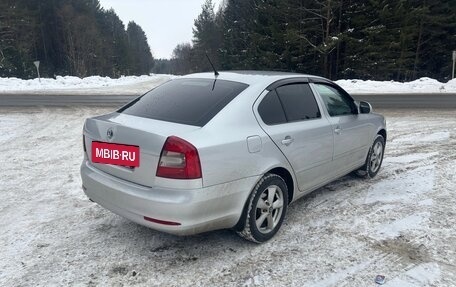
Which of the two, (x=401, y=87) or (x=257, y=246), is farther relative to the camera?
(x=401, y=87)

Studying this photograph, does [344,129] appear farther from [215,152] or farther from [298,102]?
[215,152]

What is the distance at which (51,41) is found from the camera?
58.5 metres

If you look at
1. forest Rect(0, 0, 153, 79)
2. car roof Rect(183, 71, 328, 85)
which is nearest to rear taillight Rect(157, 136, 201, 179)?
car roof Rect(183, 71, 328, 85)

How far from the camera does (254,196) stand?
128 inches

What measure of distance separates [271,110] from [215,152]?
0.92 meters

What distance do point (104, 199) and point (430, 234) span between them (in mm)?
3197

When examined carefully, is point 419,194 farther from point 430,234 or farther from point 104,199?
point 104,199

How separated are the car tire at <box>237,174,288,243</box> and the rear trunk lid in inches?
34.7

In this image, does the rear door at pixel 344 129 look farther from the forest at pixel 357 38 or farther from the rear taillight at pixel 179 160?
the forest at pixel 357 38

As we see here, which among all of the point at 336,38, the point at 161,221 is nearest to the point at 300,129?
the point at 161,221

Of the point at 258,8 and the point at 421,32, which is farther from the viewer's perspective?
the point at 258,8

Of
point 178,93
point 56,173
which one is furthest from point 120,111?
point 56,173

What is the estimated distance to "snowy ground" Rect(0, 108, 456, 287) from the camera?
294 cm

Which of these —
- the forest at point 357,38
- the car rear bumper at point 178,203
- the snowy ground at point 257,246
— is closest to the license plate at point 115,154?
the car rear bumper at point 178,203
